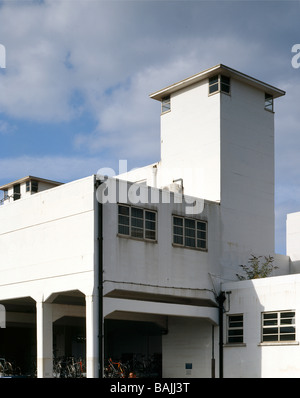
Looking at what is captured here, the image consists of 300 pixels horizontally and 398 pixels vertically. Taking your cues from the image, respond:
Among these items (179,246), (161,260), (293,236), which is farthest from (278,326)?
(293,236)

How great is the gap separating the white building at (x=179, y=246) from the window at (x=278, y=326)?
127 millimetres

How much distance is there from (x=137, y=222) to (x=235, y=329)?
6.80m

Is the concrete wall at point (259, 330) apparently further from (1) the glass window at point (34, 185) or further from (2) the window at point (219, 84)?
(1) the glass window at point (34, 185)

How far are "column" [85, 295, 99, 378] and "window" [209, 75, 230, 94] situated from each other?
1275cm

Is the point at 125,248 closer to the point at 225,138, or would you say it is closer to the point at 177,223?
the point at 177,223

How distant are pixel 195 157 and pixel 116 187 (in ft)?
22.3

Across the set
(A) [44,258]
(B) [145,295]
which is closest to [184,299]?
(B) [145,295]

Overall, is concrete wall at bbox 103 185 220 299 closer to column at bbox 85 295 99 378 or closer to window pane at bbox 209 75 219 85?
column at bbox 85 295 99 378

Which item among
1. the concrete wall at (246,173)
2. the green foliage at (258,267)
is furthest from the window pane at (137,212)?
the green foliage at (258,267)

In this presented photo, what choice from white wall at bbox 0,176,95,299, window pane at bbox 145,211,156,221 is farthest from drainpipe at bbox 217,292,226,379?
white wall at bbox 0,176,95,299

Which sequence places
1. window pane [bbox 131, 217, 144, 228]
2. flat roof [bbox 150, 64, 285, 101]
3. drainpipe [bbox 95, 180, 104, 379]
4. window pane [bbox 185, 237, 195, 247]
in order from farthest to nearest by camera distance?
1. flat roof [bbox 150, 64, 285, 101]
2. window pane [bbox 185, 237, 195, 247]
3. window pane [bbox 131, 217, 144, 228]
4. drainpipe [bbox 95, 180, 104, 379]

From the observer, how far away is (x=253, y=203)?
33469 millimetres

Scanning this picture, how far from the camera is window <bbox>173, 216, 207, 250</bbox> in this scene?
3009 centimetres

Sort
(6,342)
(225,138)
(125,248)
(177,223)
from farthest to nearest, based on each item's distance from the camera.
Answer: (6,342), (225,138), (177,223), (125,248)
